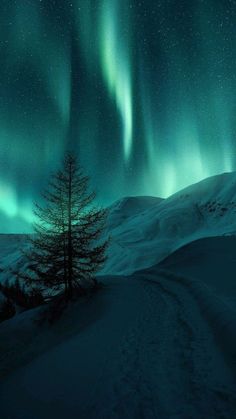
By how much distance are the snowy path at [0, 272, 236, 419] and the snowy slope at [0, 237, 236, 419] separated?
0.05ft

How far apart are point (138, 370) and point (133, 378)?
0.93 ft

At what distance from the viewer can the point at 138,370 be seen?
4.55 meters

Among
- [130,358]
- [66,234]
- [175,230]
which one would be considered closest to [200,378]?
[130,358]

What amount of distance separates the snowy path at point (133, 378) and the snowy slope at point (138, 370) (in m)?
0.01

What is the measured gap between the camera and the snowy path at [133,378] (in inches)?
138

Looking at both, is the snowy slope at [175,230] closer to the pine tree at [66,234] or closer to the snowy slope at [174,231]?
the snowy slope at [174,231]

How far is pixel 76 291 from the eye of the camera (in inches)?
563

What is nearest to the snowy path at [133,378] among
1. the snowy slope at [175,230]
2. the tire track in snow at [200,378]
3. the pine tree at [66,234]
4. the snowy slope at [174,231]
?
the tire track in snow at [200,378]

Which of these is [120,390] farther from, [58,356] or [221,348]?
[58,356]

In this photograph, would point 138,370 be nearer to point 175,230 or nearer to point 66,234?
point 66,234

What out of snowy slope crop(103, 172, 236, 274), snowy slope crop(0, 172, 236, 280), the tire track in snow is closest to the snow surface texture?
the tire track in snow

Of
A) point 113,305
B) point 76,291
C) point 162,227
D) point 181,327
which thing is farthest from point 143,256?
point 181,327

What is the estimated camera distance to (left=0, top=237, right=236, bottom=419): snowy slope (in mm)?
3545

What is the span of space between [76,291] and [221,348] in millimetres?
10541
